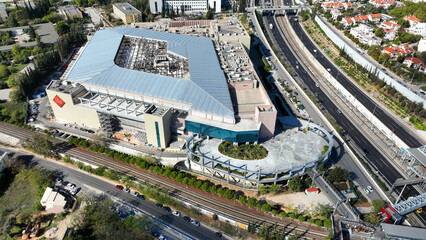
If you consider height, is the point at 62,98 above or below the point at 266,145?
above

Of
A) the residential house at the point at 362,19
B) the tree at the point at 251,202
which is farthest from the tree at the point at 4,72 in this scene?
the residential house at the point at 362,19

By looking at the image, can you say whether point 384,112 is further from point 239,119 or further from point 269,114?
point 239,119

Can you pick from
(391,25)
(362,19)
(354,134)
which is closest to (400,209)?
(354,134)

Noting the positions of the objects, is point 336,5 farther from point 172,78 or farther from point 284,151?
point 284,151

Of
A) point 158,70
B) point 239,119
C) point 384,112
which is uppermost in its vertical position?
point 158,70

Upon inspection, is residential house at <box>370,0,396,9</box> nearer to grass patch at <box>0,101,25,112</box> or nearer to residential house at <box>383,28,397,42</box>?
residential house at <box>383,28,397,42</box>

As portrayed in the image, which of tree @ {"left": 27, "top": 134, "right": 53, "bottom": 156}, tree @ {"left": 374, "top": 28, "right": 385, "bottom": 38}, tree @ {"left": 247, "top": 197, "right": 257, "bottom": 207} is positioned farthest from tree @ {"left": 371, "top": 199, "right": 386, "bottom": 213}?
tree @ {"left": 374, "top": 28, "right": 385, "bottom": 38}

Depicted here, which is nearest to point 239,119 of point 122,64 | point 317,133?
point 317,133
